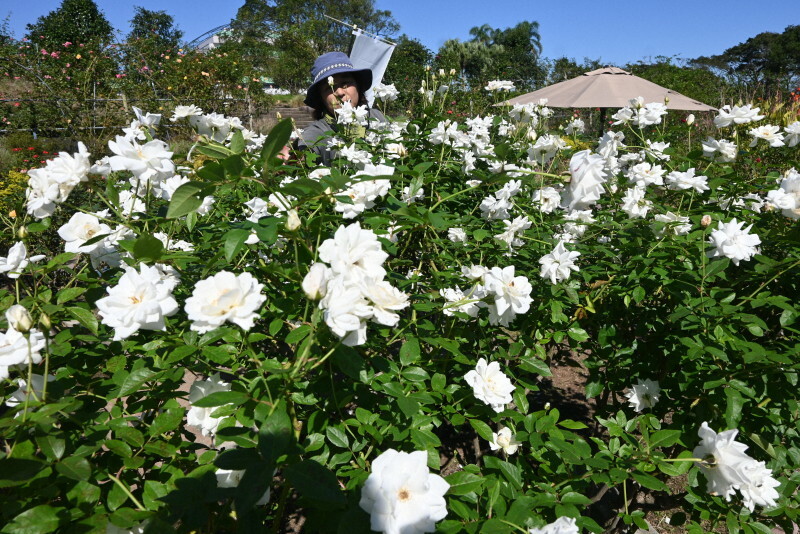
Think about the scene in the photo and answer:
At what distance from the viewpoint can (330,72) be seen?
2.85 m

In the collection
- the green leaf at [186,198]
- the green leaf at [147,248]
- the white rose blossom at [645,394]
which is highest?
the green leaf at [186,198]

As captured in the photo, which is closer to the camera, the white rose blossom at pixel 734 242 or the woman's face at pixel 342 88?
the white rose blossom at pixel 734 242

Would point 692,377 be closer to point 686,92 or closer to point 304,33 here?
point 686,92

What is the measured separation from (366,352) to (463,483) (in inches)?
15.4

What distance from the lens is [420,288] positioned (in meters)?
1.78

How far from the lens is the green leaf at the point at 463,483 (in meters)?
0.89

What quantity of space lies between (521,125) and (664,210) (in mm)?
1205

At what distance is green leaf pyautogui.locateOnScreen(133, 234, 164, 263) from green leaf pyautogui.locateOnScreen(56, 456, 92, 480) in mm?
352

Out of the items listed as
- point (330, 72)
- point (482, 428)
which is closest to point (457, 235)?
point (482, 428)

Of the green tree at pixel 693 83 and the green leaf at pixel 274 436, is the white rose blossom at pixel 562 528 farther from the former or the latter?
the green tree at pixel 693 83

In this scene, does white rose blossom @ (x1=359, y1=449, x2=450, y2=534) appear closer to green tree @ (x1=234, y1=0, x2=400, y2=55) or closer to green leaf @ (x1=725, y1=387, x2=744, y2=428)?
green leaf @ (x1=725, y1=387, x2=744, y2=428)

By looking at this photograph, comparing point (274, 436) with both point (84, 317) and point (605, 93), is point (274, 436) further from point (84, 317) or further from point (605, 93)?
point (605, 93)

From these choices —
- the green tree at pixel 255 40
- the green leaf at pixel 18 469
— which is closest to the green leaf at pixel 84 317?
the green leaf at pixel 18 469

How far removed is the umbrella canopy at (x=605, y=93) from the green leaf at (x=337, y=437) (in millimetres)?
5266
